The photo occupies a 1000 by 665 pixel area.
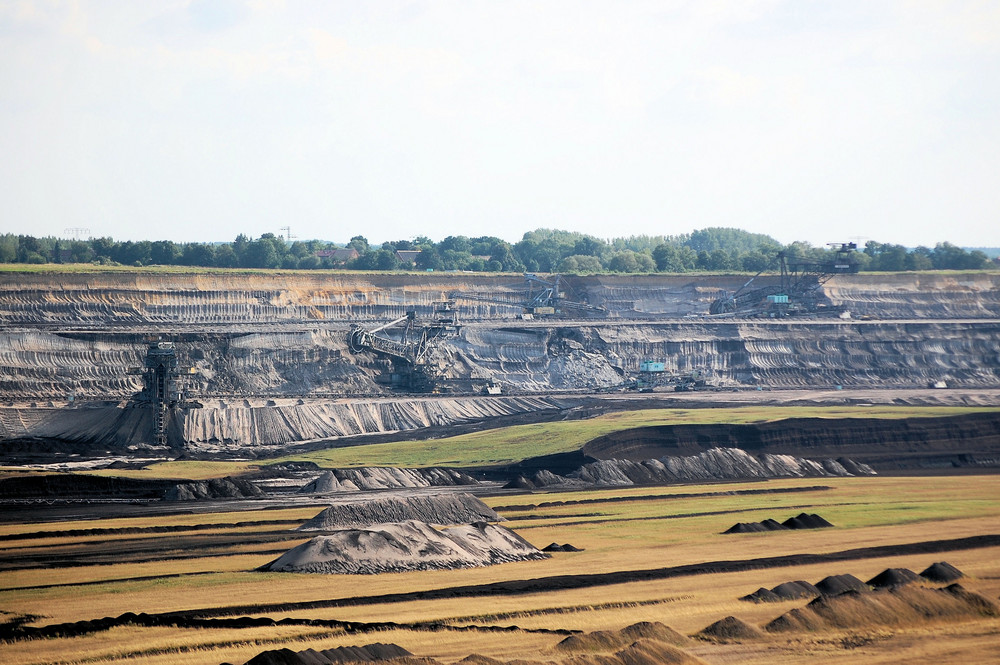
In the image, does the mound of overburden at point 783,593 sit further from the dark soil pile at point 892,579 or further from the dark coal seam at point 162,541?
the dark coal seam at point 162,541

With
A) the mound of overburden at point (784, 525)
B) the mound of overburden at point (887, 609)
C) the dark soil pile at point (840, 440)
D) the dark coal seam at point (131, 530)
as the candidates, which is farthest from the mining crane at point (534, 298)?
the mound of overburden at point (887, 609)

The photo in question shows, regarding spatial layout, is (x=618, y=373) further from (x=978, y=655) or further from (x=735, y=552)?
(x=978, y=655)

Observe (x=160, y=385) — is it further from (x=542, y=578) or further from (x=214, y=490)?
(x=542, y=578)

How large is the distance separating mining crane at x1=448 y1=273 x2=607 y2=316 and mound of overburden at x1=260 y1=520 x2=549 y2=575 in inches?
4221

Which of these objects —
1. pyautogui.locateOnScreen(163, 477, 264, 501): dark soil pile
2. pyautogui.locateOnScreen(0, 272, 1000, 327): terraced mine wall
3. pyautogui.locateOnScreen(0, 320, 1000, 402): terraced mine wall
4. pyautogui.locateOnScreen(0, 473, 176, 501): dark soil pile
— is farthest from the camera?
pyautogui.locateOnScreen(0, 272, 1000, 327): terraced mine wall

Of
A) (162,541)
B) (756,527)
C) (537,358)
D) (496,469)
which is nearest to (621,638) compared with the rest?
(756,527)

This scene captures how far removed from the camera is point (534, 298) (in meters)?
165

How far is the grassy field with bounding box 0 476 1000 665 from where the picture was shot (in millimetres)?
36375

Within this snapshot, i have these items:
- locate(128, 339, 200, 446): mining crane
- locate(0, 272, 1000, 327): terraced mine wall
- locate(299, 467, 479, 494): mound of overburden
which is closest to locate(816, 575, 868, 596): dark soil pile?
locate(299, 467, 479, 494): mound of overburden

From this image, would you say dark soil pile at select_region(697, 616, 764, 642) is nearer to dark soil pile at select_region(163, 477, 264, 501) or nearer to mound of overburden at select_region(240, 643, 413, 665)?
mound of overburden at select_region(240, 643, 413, 665)

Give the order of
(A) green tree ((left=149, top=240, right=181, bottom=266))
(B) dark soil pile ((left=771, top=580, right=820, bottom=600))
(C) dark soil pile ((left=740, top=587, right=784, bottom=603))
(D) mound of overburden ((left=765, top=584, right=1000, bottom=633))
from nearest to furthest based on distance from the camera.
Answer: (D) mound of overburden ((left=765, top=584, right=1000, bottom=633)) < (C) dark soil pile ((left=740, top=587, right=784, bottom=603)) < (B) dark soil pile ((left=771, top=580, right=820, bottom=600)) < (A) green tree ((left=149, top=240, right=181, bottom=266))

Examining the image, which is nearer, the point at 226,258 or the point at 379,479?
the point at 379,479

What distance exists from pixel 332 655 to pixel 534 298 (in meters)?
133

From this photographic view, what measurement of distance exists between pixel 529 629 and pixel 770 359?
114023 mm
